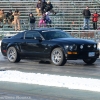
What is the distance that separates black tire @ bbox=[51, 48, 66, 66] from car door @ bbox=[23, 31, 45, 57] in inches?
29.8

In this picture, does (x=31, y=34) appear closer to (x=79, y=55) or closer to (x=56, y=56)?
(x=56, y=56)

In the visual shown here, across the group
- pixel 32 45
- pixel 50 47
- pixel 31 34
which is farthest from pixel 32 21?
pixel 50 47

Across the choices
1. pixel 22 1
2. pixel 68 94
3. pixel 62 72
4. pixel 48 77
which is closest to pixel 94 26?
pixel 22 1

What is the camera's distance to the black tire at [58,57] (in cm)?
1781

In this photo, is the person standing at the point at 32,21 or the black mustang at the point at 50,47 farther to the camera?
the person standing at the point at 32,21

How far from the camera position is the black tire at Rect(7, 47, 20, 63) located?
64.6 feet

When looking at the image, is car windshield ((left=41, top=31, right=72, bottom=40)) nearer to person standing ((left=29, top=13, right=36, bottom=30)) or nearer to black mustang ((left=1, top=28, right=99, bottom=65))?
black mustang ((left=1, top=28, right=99, bottom=65))

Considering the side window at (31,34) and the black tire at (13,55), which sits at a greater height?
the side window at (31,34)

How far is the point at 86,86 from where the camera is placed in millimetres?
11438

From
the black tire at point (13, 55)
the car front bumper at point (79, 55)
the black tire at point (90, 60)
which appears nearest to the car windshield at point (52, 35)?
the black tire at point (90, 60)

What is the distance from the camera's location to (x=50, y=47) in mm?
18203

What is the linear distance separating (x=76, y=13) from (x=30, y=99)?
89.0 ft

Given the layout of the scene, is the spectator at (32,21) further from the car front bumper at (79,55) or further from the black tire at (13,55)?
the car front bumper at (79,55)

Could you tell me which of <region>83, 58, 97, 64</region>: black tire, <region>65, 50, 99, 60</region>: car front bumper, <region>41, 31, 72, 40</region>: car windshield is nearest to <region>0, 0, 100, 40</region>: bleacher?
<region>41, 31, 72, 40</region>: car windshield
